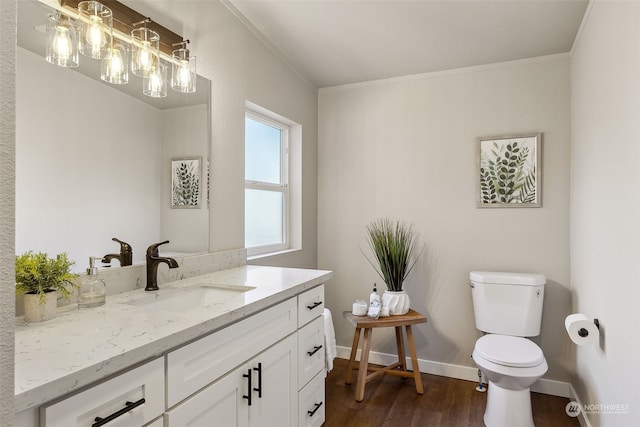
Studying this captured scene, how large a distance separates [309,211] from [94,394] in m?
2.40

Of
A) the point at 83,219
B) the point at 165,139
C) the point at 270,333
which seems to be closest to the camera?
the point at 83,219

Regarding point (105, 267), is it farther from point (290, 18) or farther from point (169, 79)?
point (290, 18)

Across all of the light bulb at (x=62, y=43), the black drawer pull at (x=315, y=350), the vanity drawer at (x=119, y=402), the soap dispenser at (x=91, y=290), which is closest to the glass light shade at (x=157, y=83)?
the light bulb at (x=62, y=43)

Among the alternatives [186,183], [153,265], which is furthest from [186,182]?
[153,265]

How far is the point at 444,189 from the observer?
288 cm

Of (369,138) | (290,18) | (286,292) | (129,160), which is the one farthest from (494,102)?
(129,160)

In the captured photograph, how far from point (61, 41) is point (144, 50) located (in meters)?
0.35

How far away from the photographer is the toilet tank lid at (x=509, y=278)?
96.6 inches

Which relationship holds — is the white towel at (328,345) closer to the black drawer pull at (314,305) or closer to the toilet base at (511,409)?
the black drawer pull at (314,305)

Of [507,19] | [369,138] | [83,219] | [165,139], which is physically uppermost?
[507,19]

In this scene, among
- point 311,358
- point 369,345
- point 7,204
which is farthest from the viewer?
point 369,345

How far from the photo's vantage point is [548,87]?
103 inches

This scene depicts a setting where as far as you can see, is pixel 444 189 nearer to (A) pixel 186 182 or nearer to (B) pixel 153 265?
(A) pixel 186 182

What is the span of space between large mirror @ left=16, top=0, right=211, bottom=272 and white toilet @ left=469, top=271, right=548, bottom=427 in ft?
5.71
